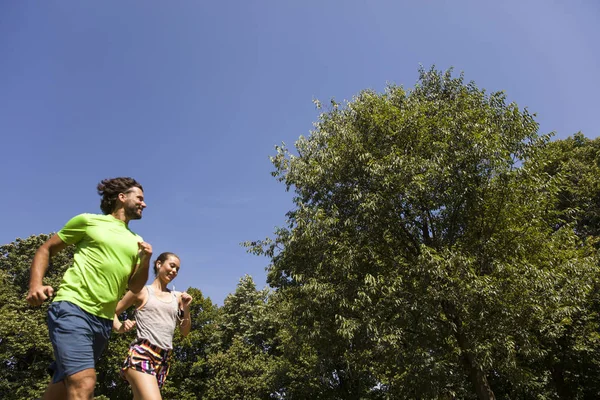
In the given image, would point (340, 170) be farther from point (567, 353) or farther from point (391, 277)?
point (567, 353)

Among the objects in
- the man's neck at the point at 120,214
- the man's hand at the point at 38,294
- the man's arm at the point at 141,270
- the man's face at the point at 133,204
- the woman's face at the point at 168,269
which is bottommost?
the man's hand at the point at 38,294

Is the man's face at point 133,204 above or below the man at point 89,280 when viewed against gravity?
above

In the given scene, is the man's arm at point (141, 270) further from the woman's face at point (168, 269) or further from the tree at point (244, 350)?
the tree at point (244, 350)

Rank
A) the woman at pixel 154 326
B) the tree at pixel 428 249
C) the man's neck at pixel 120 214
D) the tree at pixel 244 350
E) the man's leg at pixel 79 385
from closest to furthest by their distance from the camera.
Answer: the man's leg at pixel 79 385
the man's neck at pixel 120 214
the woman at pixel 154 326
the tree at pixel 428 249
the tree at pixel 244 350

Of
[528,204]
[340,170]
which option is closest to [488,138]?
[528,204]

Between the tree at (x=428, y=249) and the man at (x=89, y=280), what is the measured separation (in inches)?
387

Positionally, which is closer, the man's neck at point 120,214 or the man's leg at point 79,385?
the man's leg at point 79,385

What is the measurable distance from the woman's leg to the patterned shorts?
0.12 ft

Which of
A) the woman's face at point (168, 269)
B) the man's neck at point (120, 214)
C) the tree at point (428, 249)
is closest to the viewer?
the man's neck at point (120, 214)

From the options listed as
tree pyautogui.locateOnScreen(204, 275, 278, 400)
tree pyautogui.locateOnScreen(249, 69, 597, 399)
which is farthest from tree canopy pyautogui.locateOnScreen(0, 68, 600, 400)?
tree pyautogui.locateOnScreen(204, 275, 278, 400)

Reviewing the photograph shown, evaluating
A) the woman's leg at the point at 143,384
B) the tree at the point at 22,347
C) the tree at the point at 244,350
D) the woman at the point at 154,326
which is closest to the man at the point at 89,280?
the woman at the point at 154,326

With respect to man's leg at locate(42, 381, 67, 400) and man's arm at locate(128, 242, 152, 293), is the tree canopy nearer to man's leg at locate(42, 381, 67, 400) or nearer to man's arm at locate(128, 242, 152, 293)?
man's arm at locate(128, 242, 152, 293)

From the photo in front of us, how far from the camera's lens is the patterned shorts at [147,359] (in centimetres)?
360

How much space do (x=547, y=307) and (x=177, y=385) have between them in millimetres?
27259
